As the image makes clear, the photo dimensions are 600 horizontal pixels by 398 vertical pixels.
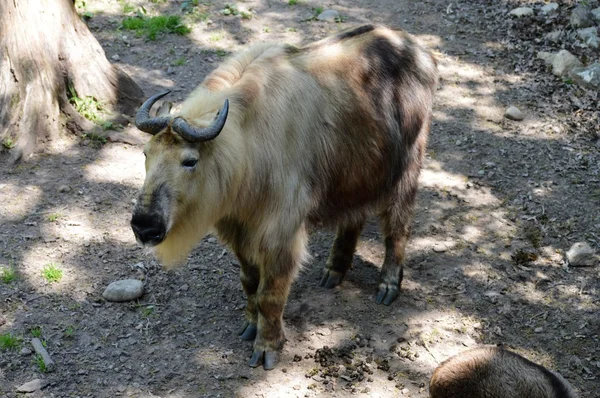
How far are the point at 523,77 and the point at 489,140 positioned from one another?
4.78 feet

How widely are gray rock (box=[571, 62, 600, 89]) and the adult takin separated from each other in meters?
3.45

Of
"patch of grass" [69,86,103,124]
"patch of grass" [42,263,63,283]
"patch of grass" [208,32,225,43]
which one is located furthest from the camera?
"patch of grass" [208,32,225,43]

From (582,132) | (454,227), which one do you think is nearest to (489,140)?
(582,132)

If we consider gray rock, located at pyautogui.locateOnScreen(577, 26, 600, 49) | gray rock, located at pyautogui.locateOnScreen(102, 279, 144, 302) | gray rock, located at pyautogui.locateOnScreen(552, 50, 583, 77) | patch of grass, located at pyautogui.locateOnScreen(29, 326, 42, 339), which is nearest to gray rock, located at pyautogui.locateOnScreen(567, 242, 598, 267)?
gray rock, located at pyautogui.locateOnScreen(552, 50, 583, 77)

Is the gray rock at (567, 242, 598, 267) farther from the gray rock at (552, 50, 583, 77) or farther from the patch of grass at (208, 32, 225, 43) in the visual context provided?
the patch of grass at (208, 32, 225, 43)

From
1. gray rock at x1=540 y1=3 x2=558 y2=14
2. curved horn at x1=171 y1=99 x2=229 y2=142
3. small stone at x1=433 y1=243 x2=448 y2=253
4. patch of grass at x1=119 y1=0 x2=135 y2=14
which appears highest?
curved horn at x1=171 y1=99 x2=229 y2=142

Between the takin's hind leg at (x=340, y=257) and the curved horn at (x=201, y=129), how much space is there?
1873 millimetres

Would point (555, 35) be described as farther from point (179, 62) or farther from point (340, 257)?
point (340, 257)

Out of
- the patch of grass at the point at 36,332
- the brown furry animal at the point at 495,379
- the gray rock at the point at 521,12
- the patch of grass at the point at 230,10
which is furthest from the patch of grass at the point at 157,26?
the brown furry animal at the point at 495,379

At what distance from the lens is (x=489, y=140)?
7309mm

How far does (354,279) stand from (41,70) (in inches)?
137

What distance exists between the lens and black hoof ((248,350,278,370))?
15.9ft

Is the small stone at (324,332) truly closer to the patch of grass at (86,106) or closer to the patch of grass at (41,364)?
the patch of grass at (41,364)

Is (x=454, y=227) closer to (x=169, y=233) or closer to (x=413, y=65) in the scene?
(x=413, y=65)
